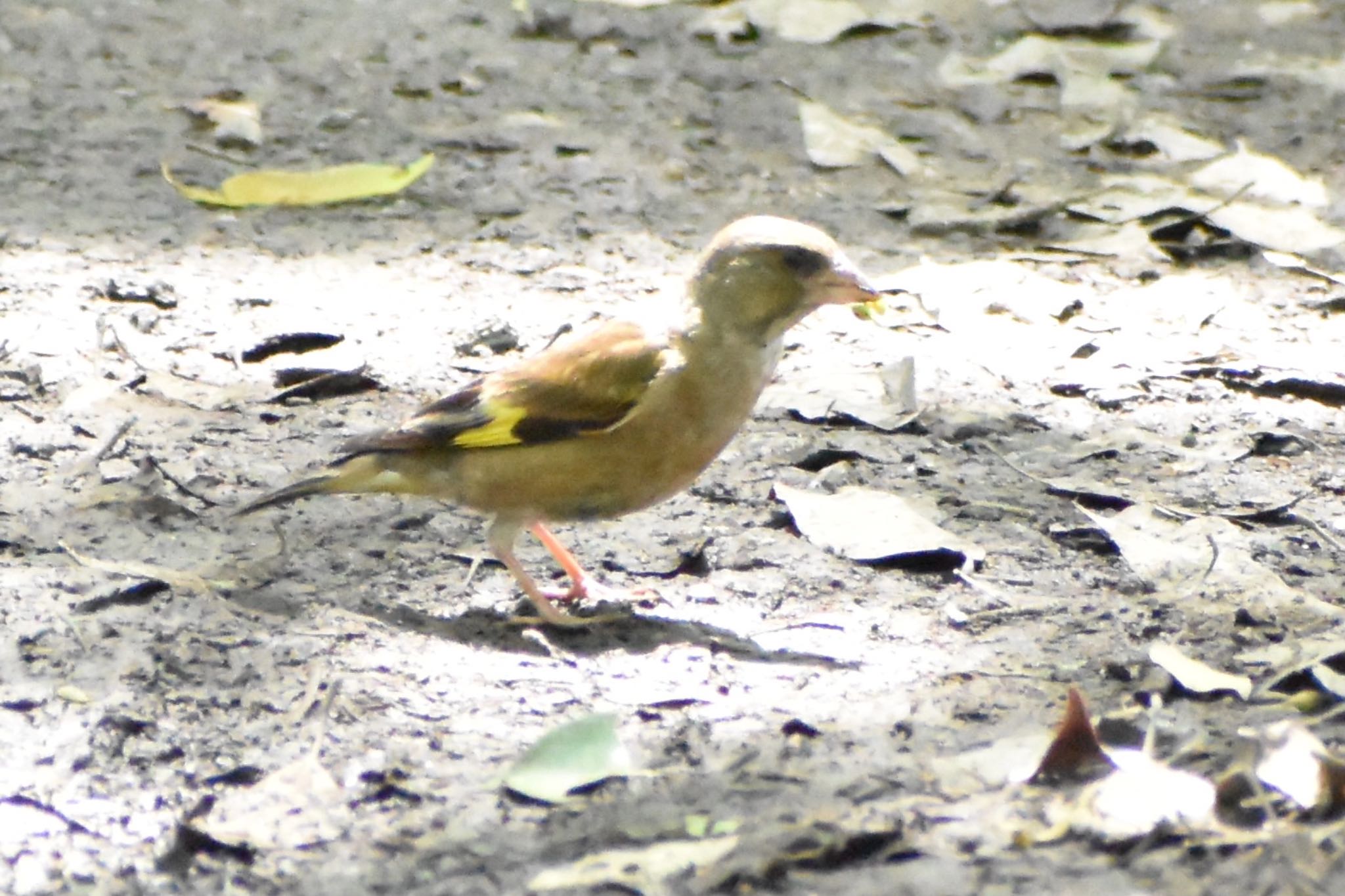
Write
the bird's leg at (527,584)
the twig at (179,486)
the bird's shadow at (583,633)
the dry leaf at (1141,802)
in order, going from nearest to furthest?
the dry leaf at (1141,802)
the bird's shadow at (583,633)
the bird's leg at (527,584)
the twig at (179,486)

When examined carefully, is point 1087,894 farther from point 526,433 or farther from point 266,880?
point 526,433

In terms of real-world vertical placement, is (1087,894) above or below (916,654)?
above

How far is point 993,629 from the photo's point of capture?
147 inches

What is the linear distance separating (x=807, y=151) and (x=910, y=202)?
22.6 inches

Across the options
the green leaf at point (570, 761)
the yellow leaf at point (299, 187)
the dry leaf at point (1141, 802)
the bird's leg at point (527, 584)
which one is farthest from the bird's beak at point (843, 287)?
the yellow leaf at point (299, 187)

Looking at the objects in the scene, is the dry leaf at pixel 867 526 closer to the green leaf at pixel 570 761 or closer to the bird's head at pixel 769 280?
the bird's head at pixel 769 280

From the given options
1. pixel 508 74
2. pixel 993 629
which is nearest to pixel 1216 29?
pixel 508 74

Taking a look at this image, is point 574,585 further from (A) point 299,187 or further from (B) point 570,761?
(A) point 299,187

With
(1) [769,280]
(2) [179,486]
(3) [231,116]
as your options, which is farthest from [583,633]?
(3) [231,116]

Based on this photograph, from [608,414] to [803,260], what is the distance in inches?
24.0

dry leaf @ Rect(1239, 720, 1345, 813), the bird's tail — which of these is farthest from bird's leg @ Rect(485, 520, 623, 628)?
dry leaf @ Rect(1239, 720, 1345, 813)

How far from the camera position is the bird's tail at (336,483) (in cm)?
409

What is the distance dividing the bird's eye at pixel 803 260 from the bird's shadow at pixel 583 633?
2.96ft

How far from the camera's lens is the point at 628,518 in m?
4.52
